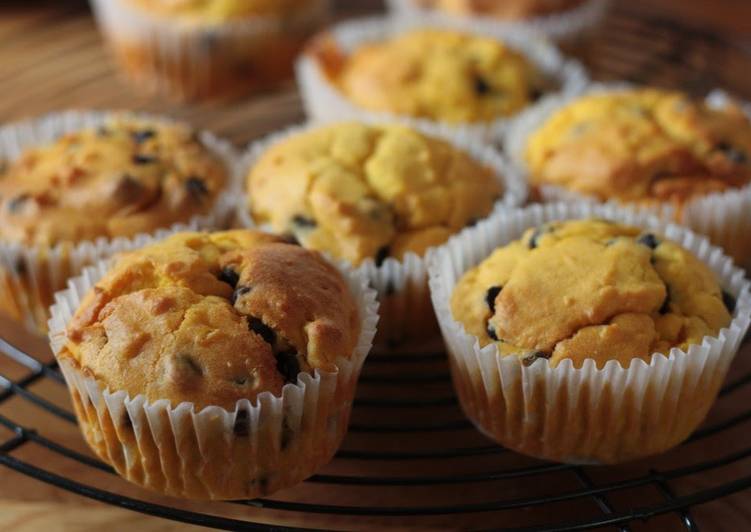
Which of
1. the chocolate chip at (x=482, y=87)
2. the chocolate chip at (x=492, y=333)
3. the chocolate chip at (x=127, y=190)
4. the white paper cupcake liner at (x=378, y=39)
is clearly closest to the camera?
the chocolate chip at (x=492, y=333)

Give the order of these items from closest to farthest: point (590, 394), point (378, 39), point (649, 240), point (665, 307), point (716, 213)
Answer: point (590, 394), point (665, 307), point (649, 240), point (716, 213), point (378, 39)

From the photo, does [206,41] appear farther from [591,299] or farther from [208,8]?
[591,299]

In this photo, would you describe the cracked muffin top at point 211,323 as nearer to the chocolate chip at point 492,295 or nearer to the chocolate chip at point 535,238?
the chocolate chip at point 492,295

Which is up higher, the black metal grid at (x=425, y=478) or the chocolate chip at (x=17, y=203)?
the chocolate chip at (x=17, y=203)

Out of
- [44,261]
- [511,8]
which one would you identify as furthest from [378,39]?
[44,261]

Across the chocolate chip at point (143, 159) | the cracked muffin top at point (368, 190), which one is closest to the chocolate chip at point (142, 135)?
the chocolate chip at point (143, 159)

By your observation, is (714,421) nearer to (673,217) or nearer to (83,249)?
(673,217)

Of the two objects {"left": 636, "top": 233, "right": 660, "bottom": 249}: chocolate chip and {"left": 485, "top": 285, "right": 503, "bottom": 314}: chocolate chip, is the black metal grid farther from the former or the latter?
{"left": 636, "top": 233, "right": 660, "bottom": 249}: chocolate chip

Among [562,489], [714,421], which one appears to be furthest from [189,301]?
[714,421]
